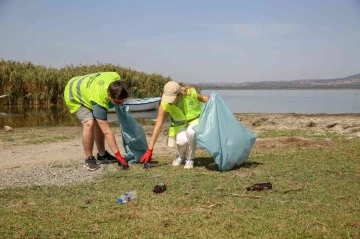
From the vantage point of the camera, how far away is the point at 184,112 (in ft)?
23.4

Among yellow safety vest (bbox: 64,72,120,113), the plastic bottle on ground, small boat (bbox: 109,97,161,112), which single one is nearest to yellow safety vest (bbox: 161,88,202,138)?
yellow safety vest (bbox: 64,72,120,113)

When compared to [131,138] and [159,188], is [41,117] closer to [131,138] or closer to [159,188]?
[131,138]

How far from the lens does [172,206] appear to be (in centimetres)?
476

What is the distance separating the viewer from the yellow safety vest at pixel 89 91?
22.8 ft

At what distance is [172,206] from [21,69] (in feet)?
78.1

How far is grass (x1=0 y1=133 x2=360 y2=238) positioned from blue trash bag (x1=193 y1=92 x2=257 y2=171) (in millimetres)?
205

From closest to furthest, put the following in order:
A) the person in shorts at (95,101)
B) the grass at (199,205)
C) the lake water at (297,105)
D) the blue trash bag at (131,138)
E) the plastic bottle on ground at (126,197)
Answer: the grass at (199,205) < the plastic bottle on ground at (126,197) < the person in shorts at (95,101) < the blue trash bag at (131,138) < the lake water at (297,105)

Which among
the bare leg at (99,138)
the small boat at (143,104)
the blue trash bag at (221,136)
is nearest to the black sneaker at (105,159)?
the bare leg at (99,138)

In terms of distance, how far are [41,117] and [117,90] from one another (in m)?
14.4

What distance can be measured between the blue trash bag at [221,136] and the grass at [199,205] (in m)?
0.20

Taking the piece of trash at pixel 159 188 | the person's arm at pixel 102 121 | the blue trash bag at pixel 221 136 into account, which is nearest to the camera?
the piece of trash at pixel 159 188

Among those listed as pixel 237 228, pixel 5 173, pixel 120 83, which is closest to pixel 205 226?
pixel 237 228

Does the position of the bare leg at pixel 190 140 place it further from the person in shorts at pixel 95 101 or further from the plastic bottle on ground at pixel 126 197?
the plastic bottle on ground at pixel 126 197

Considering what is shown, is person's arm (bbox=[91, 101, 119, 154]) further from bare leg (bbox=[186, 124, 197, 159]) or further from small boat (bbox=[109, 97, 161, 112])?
small boat (bbox=[109, 97, 161, 112])
